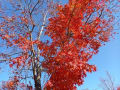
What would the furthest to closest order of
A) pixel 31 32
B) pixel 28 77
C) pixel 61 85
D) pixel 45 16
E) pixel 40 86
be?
pixel 45 16, pixel 31 32, pixel 28 77, pixel 40 86, pixel 61 85

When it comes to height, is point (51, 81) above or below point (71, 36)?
below

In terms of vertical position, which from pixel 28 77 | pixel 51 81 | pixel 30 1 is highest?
pixel 30 1

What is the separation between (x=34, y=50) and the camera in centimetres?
861

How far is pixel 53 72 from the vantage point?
6641 mm

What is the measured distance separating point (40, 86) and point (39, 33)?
386cm

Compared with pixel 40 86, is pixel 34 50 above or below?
above

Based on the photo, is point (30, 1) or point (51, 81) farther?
point (30, 1)

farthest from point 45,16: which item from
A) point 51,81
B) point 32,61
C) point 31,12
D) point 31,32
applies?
point 51,81

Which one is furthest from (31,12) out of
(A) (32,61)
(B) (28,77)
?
(B) (28,77)

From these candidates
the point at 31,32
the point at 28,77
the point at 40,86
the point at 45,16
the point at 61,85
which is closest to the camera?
the point at 61,85

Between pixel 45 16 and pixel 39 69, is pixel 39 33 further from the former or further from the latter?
pixel 39 69

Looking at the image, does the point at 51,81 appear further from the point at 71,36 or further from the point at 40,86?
the point at 71,36

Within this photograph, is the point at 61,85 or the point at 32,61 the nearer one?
the point at 61,85

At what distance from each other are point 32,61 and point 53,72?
2.13 m
